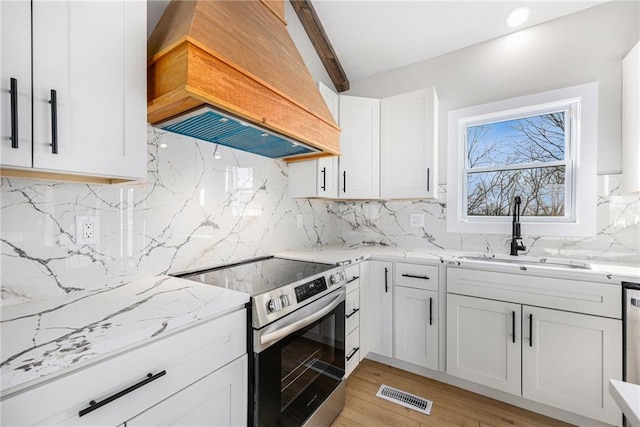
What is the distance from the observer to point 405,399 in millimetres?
1877

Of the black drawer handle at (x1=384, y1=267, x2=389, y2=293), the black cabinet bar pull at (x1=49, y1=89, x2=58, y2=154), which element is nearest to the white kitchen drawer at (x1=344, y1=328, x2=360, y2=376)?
the black drawer handle at (x1=384, y1=267, x2=389, y2=293)

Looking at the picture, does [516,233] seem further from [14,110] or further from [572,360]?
[14,110]

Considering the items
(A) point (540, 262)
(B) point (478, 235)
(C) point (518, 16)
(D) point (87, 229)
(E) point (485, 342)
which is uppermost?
(C) point (518, 16)

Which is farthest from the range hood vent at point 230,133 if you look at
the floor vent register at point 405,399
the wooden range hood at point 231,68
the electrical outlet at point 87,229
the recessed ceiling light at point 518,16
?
the recessed ceiling light at point 518,16

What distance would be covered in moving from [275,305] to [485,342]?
5.10 feet

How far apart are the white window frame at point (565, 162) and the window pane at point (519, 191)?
0.16ft

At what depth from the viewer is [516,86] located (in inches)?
89.7

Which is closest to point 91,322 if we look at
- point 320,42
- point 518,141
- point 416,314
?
point 416,314

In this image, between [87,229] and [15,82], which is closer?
[15,82]

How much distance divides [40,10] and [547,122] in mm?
3082

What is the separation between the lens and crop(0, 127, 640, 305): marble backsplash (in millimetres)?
1071

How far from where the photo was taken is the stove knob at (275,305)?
119 cm

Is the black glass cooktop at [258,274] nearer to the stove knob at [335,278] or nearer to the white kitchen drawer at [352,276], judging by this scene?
the stove knob at [335,278]

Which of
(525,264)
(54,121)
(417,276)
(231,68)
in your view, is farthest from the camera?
(417,276)
